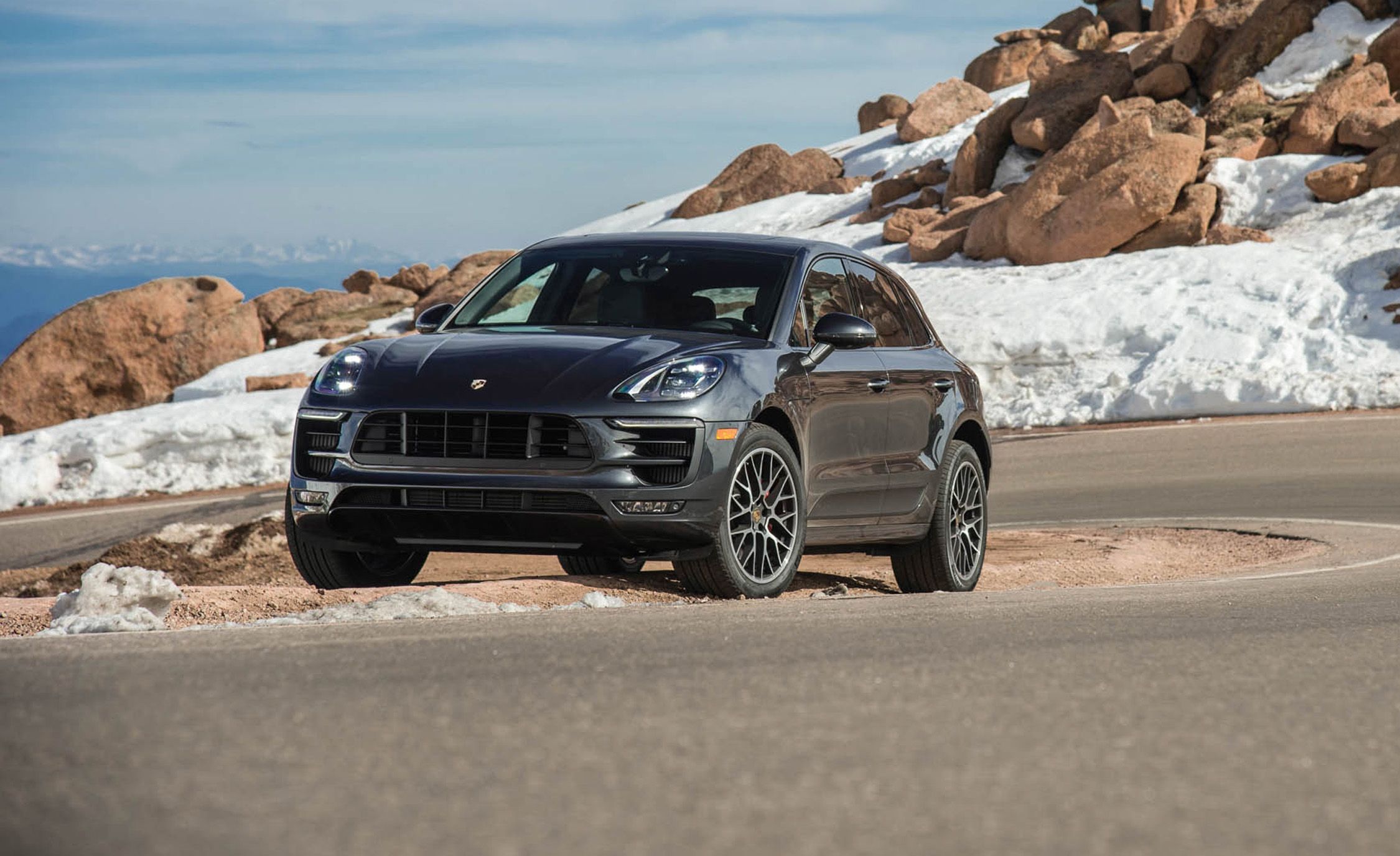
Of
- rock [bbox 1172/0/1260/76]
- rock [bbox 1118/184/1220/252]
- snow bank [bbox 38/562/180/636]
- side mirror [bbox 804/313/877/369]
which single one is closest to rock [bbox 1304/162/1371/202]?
rock [bbox 1118/184/1220/252]

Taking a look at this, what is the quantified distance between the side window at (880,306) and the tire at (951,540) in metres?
0.73

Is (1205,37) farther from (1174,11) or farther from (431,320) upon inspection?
(431,320)

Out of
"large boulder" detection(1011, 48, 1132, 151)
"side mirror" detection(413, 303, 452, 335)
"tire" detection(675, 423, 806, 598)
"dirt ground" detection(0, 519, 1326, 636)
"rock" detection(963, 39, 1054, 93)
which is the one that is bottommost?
"dirt ground" detection(0, 519, 1326, 636)

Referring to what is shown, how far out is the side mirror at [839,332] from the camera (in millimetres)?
7523

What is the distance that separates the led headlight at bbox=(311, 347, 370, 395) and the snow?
34.1m

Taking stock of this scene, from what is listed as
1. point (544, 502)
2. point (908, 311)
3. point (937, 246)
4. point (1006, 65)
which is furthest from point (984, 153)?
point (544, 502)

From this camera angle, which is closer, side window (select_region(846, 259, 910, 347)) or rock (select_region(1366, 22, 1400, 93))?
side window (select_region(846, 259, 910, 347))

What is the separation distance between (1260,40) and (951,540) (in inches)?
1339

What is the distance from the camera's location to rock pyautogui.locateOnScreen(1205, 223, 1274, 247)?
29297 mm

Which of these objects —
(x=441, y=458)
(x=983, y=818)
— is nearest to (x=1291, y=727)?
(x=983, y=818)

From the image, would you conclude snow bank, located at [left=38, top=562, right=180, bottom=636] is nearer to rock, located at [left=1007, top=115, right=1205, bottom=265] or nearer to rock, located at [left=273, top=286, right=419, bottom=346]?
rock, located at [left=1007, top=115, right=1205, bottom=265]

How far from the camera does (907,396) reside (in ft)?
27.9

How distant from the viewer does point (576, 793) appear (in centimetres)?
291

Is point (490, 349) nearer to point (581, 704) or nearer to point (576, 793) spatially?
point (581, 704)
